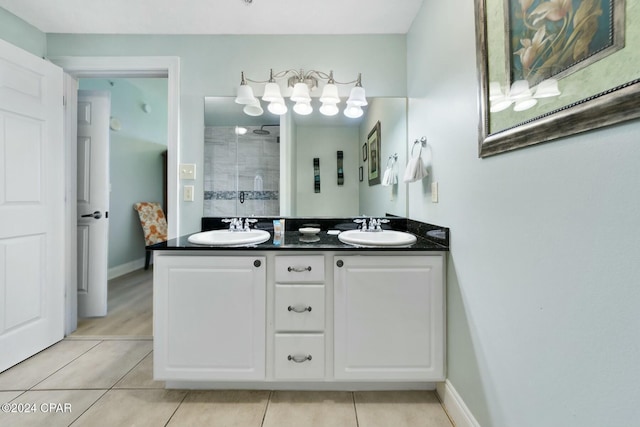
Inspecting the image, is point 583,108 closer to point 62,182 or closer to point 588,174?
point 588,174

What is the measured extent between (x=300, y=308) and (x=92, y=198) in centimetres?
218

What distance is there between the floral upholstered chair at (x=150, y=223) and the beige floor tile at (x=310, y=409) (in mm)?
3165

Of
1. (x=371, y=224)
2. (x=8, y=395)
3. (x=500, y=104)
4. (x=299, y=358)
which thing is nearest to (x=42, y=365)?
(x=8, y=395)

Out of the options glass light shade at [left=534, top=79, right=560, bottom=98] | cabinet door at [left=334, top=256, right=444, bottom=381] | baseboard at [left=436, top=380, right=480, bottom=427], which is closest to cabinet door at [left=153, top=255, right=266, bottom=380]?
cabinet door at [left=334, top=256, right=444, bottom=381]

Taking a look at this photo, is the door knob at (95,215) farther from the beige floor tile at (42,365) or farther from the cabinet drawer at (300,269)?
the cabinet drawer at (300,269)

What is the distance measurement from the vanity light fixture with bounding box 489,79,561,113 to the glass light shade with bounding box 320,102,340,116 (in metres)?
1.12

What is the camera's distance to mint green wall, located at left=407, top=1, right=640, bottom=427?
617 mm

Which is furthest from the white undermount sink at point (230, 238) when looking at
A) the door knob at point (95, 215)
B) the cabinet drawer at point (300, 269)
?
the door knob at point (95, 215)

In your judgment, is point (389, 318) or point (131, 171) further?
point (131, 171)

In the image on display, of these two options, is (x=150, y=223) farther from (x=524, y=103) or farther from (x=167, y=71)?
(x=524, y=103)

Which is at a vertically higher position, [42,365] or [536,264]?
[536,264]

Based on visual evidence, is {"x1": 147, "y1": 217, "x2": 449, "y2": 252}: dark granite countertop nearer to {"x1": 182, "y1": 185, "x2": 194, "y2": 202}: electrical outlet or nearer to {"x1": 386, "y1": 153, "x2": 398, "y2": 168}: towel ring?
{"x1": 182, "y1": 185, "x2": 194, "y2": 202}: electrical outlet

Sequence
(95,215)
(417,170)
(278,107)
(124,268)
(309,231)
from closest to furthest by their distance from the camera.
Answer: (417,170)
(309,231)
(278,107)
(95,215)
(124,268)

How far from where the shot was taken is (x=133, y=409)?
141 centimetres
